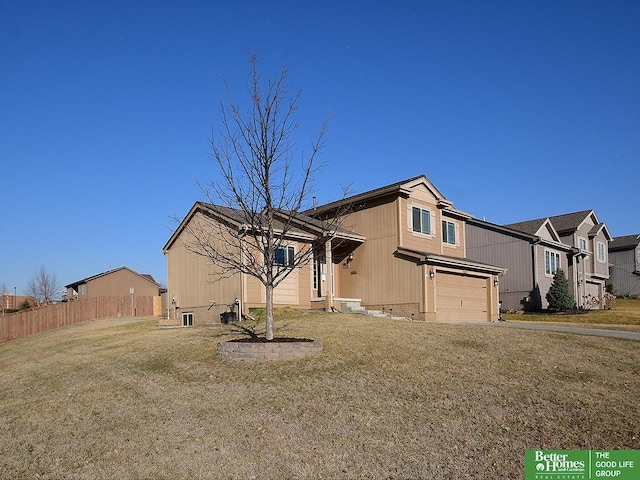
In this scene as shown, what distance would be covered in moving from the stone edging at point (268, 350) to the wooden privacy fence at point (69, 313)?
23926 millimetres

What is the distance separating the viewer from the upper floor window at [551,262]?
35.3m

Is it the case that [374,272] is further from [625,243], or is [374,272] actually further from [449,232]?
[625,243]

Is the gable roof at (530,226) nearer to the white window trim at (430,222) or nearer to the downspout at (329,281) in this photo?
the white window trim at (430,222)

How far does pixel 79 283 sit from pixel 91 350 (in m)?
41.9

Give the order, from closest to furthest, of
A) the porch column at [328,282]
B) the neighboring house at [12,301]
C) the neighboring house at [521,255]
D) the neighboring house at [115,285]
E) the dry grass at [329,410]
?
the dry grass at [329,410] → the porch column at [328,282] → the neighboring house at [521,255] → the neighboring house at [115,285] → the neighboring house at [12,301]

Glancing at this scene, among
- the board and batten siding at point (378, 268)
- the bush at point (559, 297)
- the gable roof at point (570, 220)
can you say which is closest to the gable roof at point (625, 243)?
the gable roof at point (570, 220)

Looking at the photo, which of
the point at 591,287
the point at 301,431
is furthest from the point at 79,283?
the point at 301,431

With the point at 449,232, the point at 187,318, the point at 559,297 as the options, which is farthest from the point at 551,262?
the point at 187,318

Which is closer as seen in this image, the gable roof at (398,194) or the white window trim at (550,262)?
the gable roof at (398,194)

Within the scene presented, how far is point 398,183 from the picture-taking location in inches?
922

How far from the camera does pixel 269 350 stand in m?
12.2

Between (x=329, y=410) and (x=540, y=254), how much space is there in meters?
28.9

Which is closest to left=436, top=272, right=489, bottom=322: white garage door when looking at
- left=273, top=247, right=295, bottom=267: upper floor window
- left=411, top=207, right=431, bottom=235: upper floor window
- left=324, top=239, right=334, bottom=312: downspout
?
left=411, top=207, right=431, bottom=235: upper floor window

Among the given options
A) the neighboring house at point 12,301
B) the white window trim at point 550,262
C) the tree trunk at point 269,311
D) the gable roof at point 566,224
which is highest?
the gable roof at point 566,224
